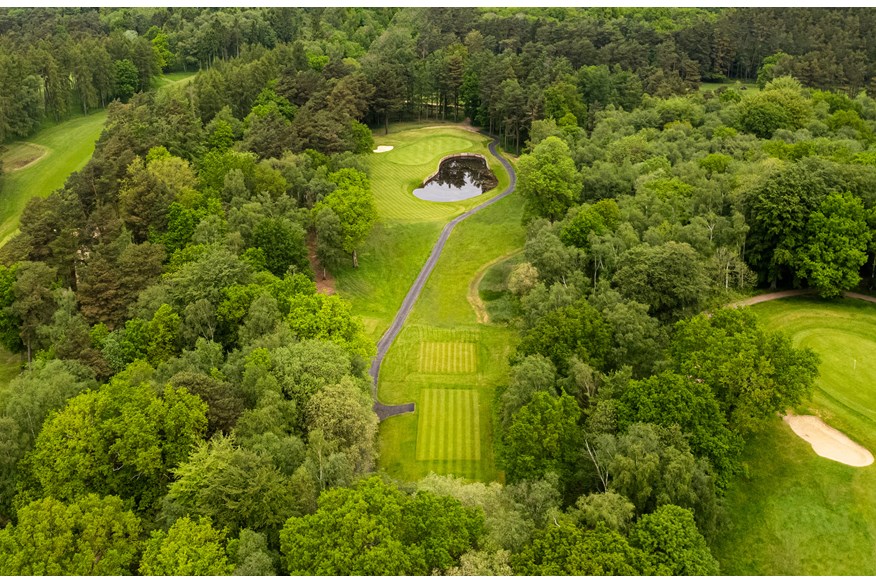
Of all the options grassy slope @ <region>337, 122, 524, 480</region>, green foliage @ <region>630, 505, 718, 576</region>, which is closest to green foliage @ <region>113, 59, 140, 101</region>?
grassy slope @ <region>337, 122, 524, 480</region>

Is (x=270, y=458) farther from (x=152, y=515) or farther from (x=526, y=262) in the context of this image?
(x=526, y=262)

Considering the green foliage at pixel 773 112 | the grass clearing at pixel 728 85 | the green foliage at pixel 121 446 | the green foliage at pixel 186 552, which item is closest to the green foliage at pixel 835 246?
the green foliage at pixel 773 112

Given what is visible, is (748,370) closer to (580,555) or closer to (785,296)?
(580,555)

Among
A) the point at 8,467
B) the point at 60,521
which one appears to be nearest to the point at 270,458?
the point at 60,521

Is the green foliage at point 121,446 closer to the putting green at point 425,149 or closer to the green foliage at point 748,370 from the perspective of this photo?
the green foliage at point 748,370

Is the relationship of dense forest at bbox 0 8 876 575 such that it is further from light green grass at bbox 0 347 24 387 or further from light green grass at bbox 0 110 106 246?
light green grass at bbox 0 110 106 246
